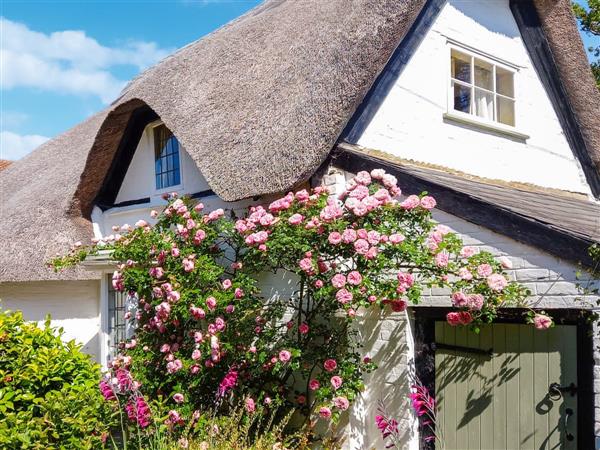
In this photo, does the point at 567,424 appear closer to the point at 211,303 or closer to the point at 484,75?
the point at 211,303

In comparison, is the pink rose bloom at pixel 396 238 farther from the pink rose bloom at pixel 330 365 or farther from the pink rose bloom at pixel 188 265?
the pink rose bloom at pixel 188 265

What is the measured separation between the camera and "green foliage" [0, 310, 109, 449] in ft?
13.7

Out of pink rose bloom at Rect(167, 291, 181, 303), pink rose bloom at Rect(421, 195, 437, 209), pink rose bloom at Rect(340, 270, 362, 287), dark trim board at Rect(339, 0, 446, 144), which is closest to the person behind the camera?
pink rose bloom at Rect(340, 270, 362, 287)

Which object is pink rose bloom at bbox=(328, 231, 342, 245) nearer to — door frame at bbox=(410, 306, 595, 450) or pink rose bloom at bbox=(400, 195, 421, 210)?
pink rose bloom at bbox=(400, 195, 421, 210)

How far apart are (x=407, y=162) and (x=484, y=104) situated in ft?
6.46

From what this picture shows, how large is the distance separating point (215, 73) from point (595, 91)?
5.23m

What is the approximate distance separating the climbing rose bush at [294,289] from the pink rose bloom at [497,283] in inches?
0.6

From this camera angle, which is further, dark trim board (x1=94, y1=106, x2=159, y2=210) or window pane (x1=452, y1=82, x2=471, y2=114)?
dark trim board (x1=94, y1=106, x2=159, y2=210)

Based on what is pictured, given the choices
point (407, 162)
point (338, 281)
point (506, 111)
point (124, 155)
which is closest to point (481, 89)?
point (506, 111)

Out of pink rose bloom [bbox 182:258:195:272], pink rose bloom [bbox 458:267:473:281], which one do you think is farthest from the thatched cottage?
pink rose bloom [bbox 182:258:195:272]

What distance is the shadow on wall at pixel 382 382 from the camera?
197 inches

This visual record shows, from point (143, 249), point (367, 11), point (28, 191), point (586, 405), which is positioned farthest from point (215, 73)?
point (586, 405)

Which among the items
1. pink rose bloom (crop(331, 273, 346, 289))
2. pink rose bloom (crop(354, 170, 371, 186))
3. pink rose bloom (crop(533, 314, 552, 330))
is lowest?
pink rose bloom (crop(533, 314, 552, 330))

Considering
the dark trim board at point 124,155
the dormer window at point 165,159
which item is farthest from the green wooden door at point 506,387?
the dark trim board at point 124,155
